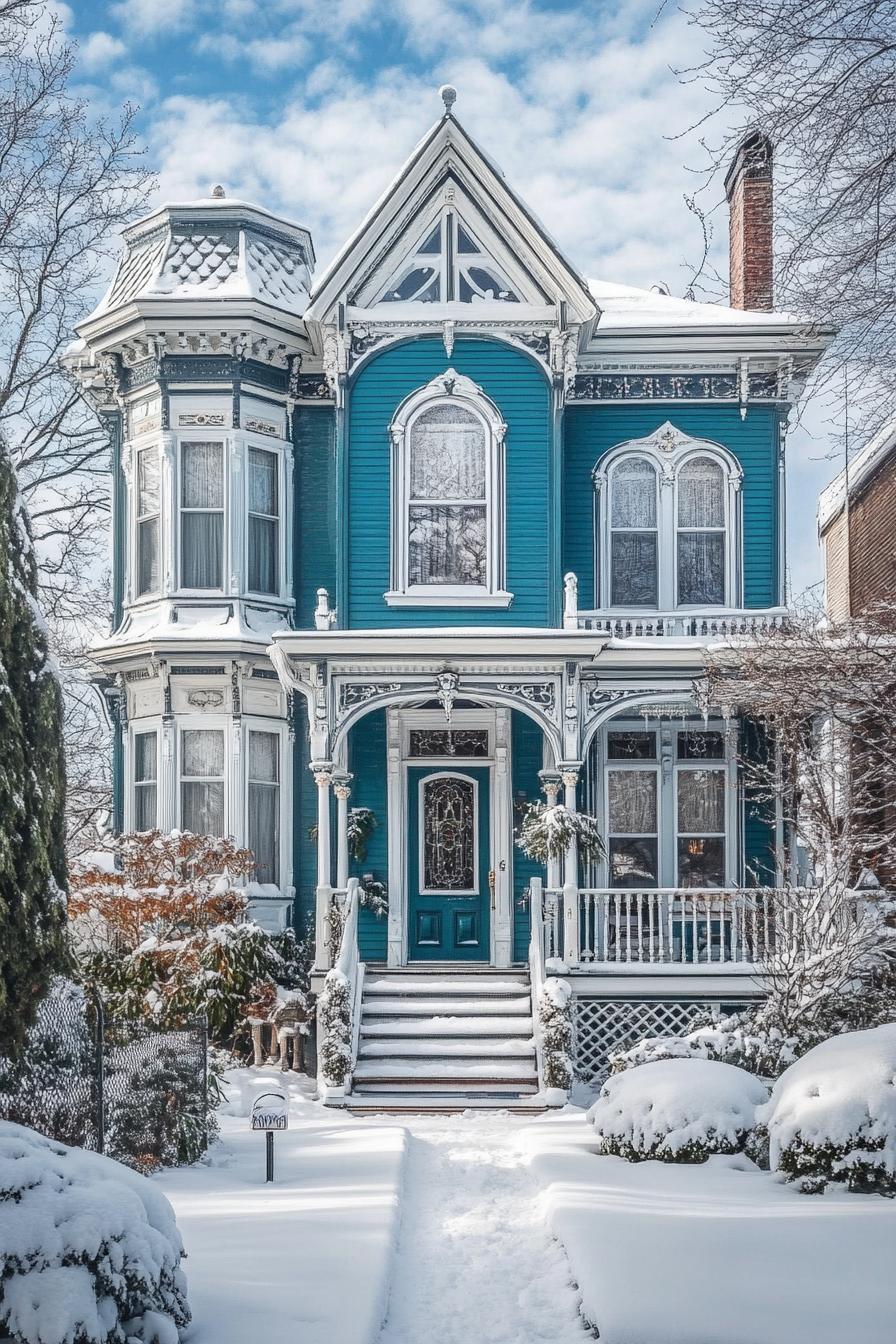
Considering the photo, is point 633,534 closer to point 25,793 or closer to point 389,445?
point 389,445

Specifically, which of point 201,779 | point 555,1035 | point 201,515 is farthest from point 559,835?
point 201,515

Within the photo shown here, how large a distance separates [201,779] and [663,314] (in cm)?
833

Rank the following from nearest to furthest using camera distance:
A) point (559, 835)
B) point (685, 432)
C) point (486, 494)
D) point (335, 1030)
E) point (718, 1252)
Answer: point (718, 1252), point (335, 1030), point (559, 835), point (486, 494), point (685, 432)

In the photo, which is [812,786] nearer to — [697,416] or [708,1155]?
[708,1155]

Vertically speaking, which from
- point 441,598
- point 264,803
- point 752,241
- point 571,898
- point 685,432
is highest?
point 752,241

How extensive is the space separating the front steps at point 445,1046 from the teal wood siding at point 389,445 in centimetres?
445

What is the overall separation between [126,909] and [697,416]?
9195 mm

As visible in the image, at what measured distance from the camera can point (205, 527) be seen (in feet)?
59.9

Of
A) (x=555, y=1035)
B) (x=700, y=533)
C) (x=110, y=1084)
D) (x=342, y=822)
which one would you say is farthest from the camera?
(x=700, y=533)

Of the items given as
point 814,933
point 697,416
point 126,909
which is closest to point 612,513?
point 697,416

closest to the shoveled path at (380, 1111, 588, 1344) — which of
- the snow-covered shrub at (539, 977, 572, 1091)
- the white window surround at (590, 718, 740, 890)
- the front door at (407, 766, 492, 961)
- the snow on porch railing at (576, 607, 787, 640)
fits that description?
the snow-covered shrub at (539, 977, 572, 1091)

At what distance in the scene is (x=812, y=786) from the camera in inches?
583

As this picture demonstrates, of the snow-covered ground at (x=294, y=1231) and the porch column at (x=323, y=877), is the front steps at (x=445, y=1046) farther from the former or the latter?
the snow-covered ground at (x=294, y=1231)

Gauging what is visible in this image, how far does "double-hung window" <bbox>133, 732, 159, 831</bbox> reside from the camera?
60.7 feet
